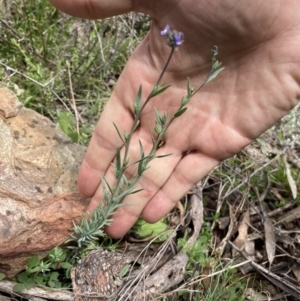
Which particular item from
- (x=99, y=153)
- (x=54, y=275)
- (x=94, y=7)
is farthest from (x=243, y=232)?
(x=94, y=7)

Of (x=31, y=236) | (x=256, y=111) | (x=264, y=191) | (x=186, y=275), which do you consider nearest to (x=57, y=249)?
(x=31, y=236)

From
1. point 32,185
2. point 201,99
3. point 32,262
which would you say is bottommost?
point 32,262

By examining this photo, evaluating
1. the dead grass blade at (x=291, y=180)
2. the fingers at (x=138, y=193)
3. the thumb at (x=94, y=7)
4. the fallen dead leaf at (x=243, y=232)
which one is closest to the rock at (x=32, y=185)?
the fingers at (x=138, y=193)

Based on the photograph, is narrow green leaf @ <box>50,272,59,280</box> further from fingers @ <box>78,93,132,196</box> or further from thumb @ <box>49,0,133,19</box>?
thumb @ <box>49,0,133,19</box>

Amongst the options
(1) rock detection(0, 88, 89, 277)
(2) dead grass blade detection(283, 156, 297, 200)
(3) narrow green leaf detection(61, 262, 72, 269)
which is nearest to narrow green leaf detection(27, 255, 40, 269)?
(1) rock detection(0, 88, 89, 277)

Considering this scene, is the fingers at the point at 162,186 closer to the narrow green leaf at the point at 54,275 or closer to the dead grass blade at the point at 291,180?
the narrow green leaf at the point at 54,275

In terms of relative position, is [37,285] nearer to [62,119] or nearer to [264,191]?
[62,119]

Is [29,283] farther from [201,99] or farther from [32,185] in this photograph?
[201,99]
